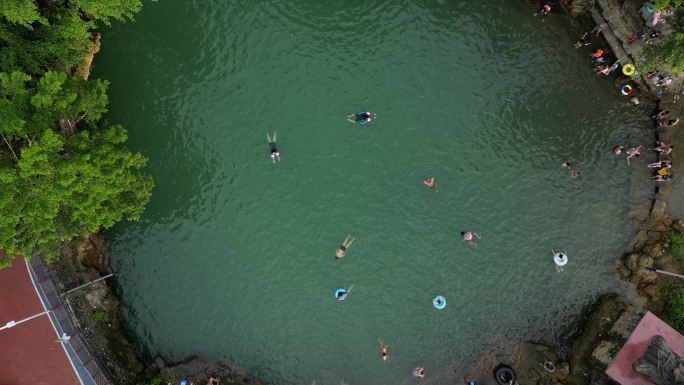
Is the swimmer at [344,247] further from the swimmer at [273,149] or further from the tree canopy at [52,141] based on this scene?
the tree canopy at [52,141]

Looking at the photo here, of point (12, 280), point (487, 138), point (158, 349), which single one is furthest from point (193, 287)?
point (487, 138)

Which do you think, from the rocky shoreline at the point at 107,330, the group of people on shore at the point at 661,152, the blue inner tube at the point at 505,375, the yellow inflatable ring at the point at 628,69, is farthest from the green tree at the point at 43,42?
the group of people on shore at the point at 661,152

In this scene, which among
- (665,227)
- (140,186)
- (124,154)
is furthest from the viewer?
(665,227)

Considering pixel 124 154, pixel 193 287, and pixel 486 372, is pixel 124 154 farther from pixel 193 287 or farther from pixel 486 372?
pixel 486 372

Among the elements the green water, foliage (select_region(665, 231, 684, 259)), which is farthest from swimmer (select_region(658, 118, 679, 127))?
foliage (select_region(665, 231, 684, 259))

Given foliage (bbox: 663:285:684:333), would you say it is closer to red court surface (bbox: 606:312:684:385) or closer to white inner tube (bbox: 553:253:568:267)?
red court surface (bbox: 606:312:684:385)
